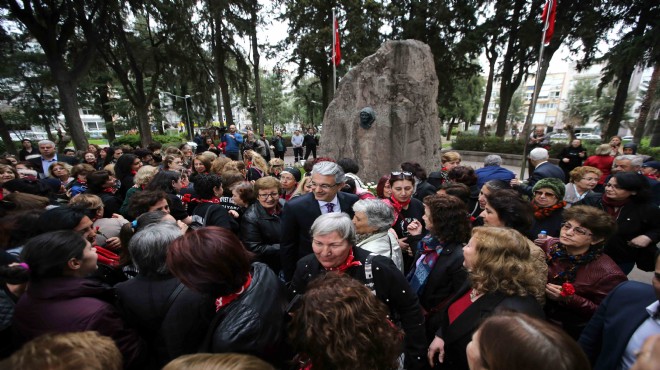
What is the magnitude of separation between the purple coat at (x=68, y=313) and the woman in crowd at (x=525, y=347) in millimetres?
1922

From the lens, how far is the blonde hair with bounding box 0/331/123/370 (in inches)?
41.5

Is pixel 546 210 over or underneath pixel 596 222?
underneath

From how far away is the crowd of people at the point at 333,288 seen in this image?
130 centimetres

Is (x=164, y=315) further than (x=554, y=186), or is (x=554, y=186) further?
(x=554, y=186)

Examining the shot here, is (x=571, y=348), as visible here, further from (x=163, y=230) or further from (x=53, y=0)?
(x=53, y=0)

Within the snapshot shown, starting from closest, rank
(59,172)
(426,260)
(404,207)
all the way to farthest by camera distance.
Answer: (426,260) → (404,207) → (59,172)

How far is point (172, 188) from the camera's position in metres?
4.08

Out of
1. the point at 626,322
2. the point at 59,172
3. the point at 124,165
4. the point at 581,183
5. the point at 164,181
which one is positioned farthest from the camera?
the point at 59,172

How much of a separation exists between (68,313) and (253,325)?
3.56 feet

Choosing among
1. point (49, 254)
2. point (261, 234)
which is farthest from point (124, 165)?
point (49, 254)

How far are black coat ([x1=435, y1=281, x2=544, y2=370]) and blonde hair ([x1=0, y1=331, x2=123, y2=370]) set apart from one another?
5.91 feet

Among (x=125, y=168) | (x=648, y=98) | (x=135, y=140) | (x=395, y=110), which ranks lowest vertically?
(x=135, y=140)

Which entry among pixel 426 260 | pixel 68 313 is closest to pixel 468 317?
pixel 426 260

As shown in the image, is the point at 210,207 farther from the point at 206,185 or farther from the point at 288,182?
the point at 288,182
